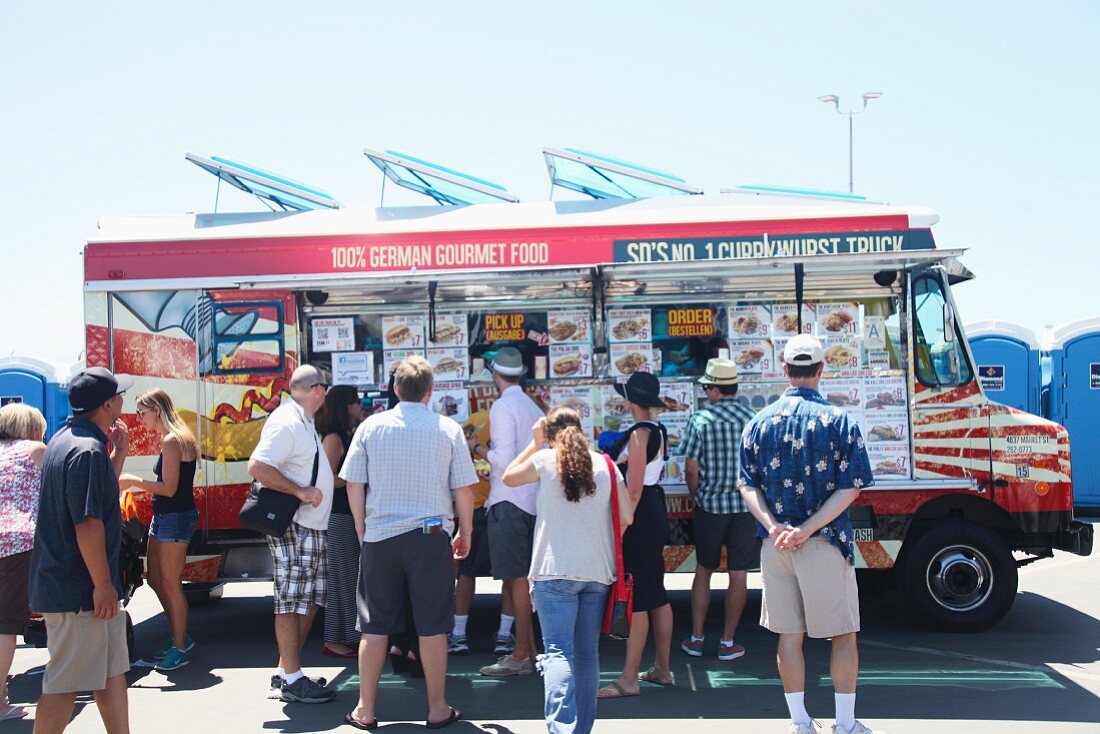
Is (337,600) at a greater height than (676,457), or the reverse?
(676,457)

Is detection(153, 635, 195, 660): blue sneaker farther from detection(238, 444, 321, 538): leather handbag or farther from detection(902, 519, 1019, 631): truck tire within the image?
detection(902, 519, 1019, 631): truck tire

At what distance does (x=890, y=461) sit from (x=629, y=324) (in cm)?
211

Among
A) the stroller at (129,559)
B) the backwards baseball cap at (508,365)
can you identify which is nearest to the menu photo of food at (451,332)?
the backwards baseball cap at (508,365)

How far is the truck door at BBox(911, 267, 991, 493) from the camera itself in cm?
731

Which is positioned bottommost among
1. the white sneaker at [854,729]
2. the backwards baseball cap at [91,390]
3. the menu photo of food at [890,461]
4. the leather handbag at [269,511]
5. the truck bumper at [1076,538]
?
the white sneaker at [854,729]

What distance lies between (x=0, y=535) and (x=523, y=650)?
10.4ft

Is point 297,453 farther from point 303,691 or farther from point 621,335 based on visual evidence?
point 621,335

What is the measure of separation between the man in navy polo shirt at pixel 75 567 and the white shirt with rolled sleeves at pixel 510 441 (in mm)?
2579

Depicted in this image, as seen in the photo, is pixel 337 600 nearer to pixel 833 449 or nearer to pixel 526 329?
pixel 526 329

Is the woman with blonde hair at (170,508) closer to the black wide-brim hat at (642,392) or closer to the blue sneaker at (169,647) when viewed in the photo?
the blue sneaker at (169,647)

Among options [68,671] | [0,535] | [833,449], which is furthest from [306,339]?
[833,449]

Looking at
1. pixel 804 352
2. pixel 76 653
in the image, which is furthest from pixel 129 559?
pixel 804 352

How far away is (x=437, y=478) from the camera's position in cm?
545

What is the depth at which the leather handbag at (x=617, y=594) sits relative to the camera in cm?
503
